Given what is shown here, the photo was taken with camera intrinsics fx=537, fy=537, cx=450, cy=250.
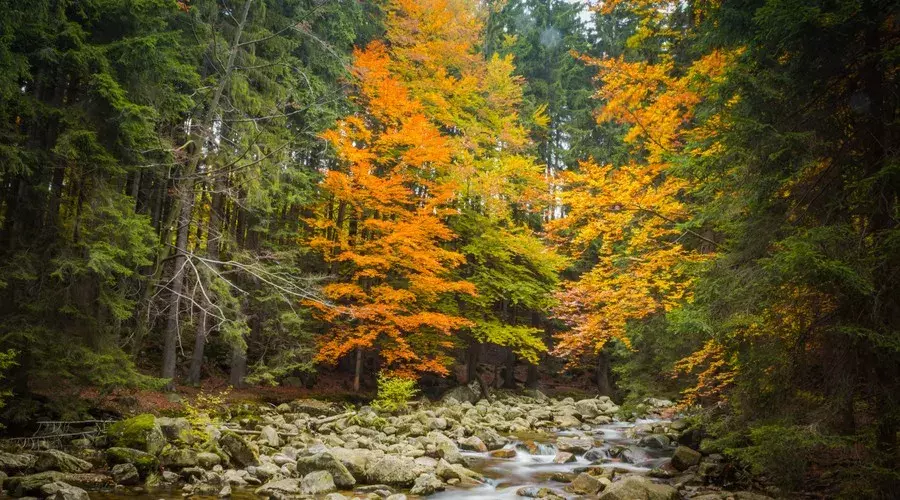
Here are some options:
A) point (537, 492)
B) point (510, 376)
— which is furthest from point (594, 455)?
point (510, 376)

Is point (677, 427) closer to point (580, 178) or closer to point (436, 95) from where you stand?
point (580, 178)

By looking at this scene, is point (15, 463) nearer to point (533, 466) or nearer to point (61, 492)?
point (61, 492)

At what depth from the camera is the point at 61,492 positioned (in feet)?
Result: 21.2

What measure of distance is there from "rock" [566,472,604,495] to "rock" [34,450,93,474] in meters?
7.58

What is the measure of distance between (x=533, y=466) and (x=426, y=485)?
11.1 ft

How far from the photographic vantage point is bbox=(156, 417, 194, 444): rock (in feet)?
30.1

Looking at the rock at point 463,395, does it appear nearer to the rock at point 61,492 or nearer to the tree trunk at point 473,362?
the tree trunk at point 473,362

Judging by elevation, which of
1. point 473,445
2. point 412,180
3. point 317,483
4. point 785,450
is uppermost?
point 412,180

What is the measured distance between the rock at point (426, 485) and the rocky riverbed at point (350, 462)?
0.08 ft

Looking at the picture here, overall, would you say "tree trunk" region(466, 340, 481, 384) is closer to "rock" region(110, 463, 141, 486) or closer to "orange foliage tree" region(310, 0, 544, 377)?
"orange foliage tree" region(310, 0, 544, 377)

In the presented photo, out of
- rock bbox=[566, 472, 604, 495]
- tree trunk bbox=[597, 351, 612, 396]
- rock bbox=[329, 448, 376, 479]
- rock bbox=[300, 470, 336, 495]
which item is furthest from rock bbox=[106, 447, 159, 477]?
tree trunk bbox=[597, 351, 612, 396]

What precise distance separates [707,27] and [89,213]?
10977 millimetres

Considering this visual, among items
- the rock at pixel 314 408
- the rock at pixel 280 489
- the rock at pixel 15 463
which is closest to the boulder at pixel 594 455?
the rock at pixel 280 489

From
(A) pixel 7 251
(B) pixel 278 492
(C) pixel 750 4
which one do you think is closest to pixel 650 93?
(C) pixel 750 4
